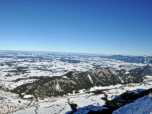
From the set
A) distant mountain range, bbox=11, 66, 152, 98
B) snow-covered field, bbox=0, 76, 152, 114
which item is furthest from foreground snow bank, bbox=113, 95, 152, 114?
distant mountain range, bbox=11, 66, 152, 98

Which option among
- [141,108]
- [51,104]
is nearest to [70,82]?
[51,104]

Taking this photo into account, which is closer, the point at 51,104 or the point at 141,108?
the point at 141,108

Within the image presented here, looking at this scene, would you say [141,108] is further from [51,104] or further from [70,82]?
[70,82]

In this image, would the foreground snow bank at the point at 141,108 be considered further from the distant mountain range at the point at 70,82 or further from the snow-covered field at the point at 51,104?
the distant mountain range at the point at 70,82

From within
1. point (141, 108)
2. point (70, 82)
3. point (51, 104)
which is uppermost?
point (141, 108)

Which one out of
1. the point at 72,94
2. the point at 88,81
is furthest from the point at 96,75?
the point at 72,94

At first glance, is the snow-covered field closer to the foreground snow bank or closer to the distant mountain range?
the distant mountain range

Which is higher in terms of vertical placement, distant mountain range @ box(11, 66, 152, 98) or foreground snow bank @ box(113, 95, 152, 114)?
foreground snow bank @ box(113, 95, 152, 114)

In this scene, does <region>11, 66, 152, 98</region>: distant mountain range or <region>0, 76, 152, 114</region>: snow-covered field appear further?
<region>11, 66, 152, 98</region>: distant mountain range

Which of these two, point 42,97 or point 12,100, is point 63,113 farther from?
point 12,100
